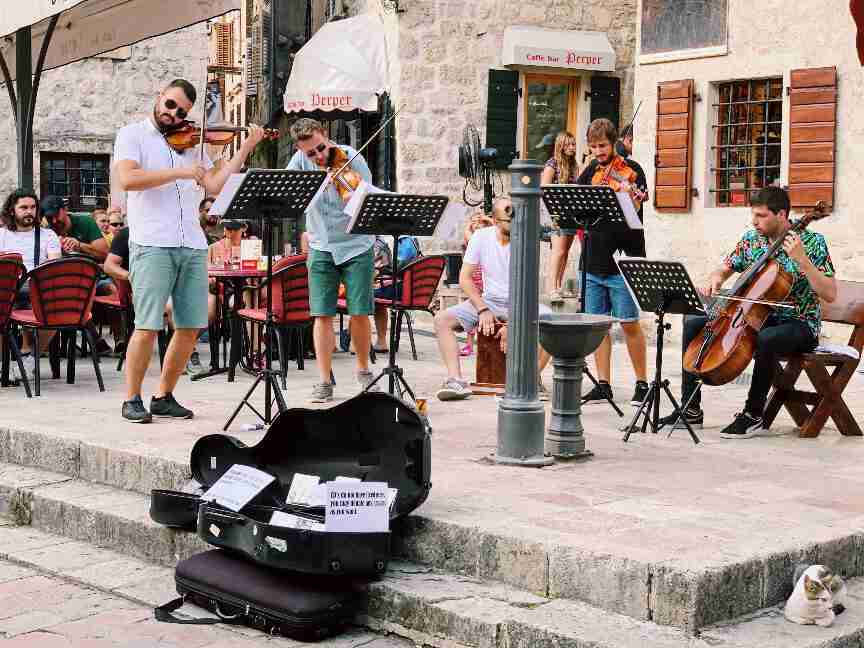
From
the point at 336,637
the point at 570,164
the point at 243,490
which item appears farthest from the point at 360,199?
the point at 570,164

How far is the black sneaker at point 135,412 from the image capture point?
7.41 metres

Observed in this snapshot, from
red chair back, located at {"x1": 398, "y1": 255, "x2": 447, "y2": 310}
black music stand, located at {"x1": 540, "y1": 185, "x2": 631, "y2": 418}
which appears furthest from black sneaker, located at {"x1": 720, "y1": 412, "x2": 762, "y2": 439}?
red chair back, located at {"x1": 398, "y1": 255, "x2": 447, "y2": 310}

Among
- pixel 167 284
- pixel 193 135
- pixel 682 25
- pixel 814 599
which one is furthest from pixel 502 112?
pixel 814 599

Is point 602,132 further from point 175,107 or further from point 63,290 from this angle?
point 63,290

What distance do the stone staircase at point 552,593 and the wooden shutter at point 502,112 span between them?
35.8 feet

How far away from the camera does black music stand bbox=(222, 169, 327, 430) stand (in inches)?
274

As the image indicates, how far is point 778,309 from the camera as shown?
726 centimetres

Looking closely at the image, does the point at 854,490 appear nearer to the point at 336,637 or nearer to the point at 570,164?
the point at 336,637

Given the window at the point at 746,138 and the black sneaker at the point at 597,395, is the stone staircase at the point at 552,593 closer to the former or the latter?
the black sneaker at the point at 597,395

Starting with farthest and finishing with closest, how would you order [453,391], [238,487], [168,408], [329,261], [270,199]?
1. [453,391]
2. [329,261]
3. [168,408]
4. [270,199]
5. [238,487]

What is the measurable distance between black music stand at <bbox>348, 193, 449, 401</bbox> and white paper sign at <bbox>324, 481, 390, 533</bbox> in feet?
8.12

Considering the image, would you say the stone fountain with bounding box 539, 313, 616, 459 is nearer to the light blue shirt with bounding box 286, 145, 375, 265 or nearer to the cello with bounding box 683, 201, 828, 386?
the cello with bounding box 683, 201, 828, 386

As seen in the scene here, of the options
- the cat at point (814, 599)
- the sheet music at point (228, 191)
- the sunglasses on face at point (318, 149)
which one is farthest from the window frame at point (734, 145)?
the cat at point (814, 599)

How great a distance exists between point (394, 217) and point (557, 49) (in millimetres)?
9451
